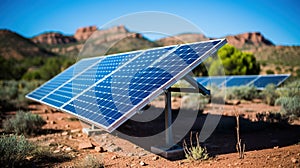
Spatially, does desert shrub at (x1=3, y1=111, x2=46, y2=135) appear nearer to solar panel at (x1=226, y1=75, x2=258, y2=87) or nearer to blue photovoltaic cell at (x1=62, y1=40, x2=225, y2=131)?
blue photovoltaic cell at (x1=62, y1=40, x2=225, y2=131)

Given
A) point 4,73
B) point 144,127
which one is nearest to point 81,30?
point 4,73

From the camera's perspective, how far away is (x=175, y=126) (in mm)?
12594

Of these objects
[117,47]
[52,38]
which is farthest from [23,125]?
[52,38]

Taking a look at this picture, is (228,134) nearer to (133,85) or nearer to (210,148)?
(210,148)

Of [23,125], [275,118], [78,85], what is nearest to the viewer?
[78,85]

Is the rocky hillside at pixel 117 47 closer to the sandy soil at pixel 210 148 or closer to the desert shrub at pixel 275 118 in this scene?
the desert shrub at pixel 275 118

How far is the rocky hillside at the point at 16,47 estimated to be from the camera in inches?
2913

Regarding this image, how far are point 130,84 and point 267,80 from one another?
18874 millimetres

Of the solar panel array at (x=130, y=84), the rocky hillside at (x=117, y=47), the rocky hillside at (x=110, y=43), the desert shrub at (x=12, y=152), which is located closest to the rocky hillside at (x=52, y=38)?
the rocky hillside at (x=110, y=43)

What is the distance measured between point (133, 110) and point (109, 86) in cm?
245

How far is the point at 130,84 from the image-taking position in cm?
792

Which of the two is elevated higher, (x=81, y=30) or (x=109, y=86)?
(x=81, y=30)

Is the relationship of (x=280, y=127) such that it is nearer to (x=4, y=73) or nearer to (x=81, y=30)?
(x=4, y=73)

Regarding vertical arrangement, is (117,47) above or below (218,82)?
above
